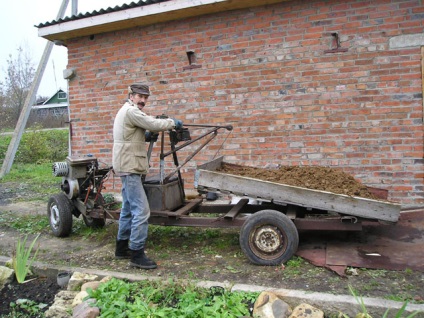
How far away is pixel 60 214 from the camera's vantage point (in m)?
5.65

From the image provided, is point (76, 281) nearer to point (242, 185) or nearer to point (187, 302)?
point (187, 302)

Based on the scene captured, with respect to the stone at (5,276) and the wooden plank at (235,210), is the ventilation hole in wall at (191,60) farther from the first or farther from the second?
the stone at (5,276)

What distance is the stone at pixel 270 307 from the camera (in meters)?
3.19

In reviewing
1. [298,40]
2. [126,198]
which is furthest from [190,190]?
[298,40]

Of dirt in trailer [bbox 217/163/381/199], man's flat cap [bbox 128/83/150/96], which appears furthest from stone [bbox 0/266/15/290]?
dirt in trailer [bbox 217/163/381/199]

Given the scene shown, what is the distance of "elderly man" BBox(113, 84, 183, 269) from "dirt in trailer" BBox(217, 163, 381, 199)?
4.18ft

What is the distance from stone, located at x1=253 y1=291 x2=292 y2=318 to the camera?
10.5 feet

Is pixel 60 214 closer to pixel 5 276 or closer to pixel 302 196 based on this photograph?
pixel 5 276

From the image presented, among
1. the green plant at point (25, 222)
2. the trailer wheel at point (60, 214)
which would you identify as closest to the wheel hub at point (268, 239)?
the trailer wheel at point (60, 214)

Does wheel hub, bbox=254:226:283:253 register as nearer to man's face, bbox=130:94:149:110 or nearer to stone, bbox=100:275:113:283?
stone, bbox=100:275:113:283

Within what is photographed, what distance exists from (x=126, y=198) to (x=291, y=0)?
3.92 m

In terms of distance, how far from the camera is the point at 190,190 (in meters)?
7.06

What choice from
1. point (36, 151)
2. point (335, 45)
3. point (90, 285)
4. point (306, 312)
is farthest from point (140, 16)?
point (36, 151)

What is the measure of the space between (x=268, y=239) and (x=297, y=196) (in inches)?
21.9
